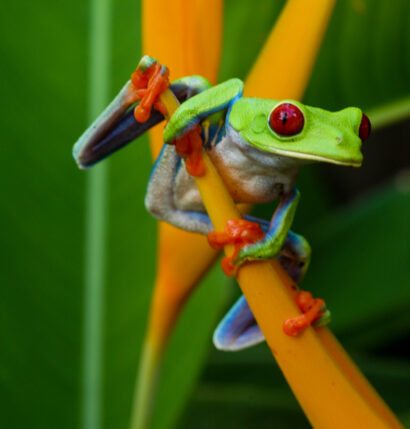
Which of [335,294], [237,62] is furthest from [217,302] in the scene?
[335,294]

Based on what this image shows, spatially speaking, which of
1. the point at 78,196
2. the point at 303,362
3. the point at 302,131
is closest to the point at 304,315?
the point at 303,362

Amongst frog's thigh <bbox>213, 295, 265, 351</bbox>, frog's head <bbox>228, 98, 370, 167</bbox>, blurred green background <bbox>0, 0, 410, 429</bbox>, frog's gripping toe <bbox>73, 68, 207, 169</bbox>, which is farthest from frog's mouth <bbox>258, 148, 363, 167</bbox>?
blurred green background <bbox>0, 0, 410, 429</bbox>

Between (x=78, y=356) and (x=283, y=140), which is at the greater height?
(x=283, y=140)

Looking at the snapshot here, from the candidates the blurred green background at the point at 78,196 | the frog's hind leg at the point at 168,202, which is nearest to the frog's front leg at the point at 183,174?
the frog's hind leg at the point at 168,202

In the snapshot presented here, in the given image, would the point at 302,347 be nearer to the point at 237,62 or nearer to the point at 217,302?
the point at 217,302

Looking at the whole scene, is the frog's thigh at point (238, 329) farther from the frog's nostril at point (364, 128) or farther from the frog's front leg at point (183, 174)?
the frog's nostril at point (364, 128)

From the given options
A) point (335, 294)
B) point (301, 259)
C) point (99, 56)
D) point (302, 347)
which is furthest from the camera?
point (335, 294)
